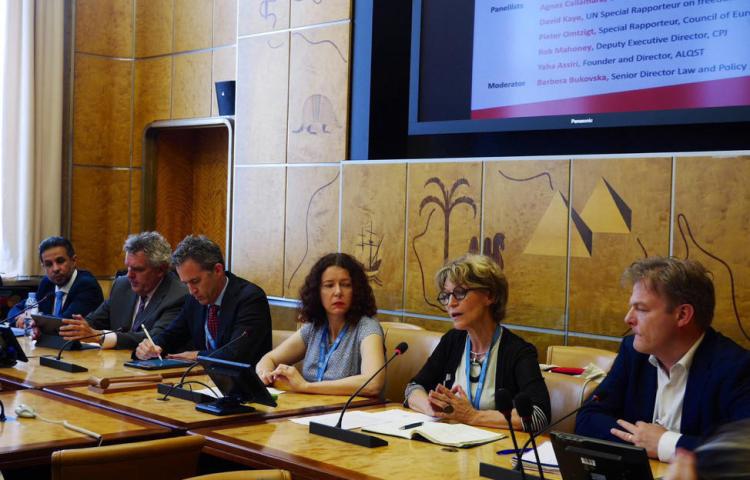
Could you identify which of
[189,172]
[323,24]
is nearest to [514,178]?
[323,24]

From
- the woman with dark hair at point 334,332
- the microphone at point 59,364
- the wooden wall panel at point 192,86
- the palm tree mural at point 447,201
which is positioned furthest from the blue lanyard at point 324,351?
the wooden wall panel at point 192,86

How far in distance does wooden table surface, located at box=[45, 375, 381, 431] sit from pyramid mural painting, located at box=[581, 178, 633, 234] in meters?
1.65

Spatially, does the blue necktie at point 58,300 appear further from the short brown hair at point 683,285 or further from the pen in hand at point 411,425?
the short brown hair at point 683,285

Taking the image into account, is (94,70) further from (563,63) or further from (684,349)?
(684,349)

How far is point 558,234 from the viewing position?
4.89 metres

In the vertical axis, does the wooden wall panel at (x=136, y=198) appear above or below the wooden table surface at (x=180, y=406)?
above

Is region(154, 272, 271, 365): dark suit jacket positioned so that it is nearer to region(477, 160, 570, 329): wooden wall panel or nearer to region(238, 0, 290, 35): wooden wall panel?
region(477, 160, 570, 329): wooden wall panel

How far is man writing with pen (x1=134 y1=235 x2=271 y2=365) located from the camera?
4547mm

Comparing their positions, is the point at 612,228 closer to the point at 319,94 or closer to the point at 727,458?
the point at 319,94

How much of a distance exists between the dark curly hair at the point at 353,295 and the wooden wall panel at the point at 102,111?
447cm

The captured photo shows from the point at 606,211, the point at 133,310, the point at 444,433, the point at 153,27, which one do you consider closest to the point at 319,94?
the point at 133,310

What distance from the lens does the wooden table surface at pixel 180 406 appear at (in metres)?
3.23

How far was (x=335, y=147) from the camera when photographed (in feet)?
20.0

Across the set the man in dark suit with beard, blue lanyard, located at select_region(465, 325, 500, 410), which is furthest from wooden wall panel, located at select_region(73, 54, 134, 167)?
blue lanyard, located at select_region(465, 325, 500, 410)
